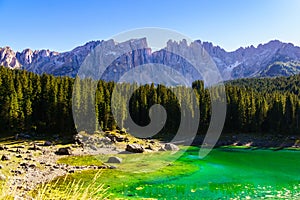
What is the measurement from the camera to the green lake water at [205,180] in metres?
23.5

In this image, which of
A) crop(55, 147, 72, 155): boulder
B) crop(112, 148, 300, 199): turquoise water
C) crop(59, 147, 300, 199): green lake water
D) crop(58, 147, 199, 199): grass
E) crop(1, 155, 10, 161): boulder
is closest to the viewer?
crop(112, 148, 300, 199): turquoise water

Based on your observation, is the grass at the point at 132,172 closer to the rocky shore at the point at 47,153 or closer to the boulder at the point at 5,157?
the rocky shore at the point at 47,153

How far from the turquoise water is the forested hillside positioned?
30.3 m

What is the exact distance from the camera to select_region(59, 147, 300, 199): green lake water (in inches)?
925

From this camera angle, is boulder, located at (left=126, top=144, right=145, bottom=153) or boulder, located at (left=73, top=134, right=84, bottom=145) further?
boulder, located at (left=73, top=134, right=84, bottom=145)

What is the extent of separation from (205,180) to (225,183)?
7.07 ft

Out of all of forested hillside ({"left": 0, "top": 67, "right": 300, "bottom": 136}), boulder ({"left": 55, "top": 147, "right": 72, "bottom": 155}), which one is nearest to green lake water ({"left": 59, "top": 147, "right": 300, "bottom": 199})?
boulder ({"left": 55, "top": 147, "right": 72, "bottom": 155})

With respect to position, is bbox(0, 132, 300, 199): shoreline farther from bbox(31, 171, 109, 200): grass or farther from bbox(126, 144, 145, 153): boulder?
bbox(31, 171, 109, 200): grass

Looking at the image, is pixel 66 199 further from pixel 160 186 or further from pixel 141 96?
pixel 141 96

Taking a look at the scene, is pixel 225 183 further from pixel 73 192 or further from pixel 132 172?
pixel 73 192

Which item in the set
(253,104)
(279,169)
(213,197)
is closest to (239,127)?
(253,104)

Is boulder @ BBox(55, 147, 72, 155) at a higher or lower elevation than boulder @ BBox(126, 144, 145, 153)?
higher

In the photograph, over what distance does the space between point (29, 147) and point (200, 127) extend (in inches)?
1768

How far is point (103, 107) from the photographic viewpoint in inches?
2440
